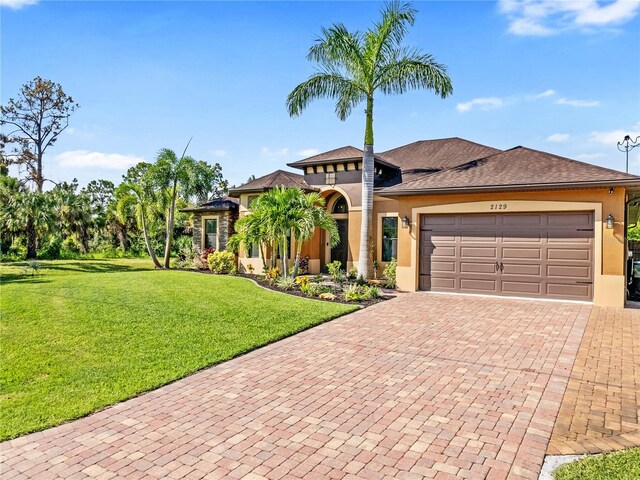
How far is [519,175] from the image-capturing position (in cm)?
1202

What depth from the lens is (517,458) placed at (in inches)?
146

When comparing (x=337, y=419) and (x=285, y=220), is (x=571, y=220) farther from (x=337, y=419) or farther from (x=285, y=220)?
(x=337, y=419)

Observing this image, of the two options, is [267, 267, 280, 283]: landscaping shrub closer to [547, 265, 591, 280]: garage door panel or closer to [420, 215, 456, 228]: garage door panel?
[420, 215, 456, 228]: garage door panel

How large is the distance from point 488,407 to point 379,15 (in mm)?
13232

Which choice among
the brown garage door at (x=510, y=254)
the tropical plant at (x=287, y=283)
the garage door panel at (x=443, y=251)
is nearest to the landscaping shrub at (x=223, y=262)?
the tropical plant at (x=287, y=283)

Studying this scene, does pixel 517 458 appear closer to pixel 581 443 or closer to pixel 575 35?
pixel 581 443

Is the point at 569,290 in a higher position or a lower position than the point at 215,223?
lower

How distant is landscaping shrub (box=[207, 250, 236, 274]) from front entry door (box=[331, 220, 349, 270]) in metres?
4.63

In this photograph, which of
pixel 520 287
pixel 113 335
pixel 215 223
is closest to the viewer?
pixel 113 335

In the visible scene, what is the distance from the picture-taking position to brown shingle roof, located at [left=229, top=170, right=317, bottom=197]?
18.2m

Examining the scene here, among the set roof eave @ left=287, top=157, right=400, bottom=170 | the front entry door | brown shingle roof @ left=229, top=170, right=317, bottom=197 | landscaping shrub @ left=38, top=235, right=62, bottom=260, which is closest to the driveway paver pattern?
roof eave @ left=287, top=157, right=400, bottom=170

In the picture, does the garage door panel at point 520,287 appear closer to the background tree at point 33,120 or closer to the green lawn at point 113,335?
the green lawn at point 113,335

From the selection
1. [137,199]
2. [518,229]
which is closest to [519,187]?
[518,229]

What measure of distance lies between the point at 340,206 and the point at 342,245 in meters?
1.76
